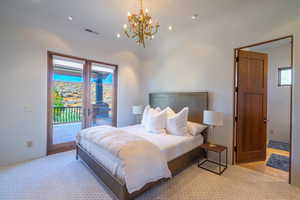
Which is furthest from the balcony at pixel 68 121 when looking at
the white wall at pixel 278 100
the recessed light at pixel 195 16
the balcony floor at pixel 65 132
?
the white wall at pixel 278 100

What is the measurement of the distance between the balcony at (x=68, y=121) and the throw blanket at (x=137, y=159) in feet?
6.44

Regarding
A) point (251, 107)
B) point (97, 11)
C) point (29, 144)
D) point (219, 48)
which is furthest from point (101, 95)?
point (251, 107)

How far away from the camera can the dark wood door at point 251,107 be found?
2.97m

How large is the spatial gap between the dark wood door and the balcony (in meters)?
3.71

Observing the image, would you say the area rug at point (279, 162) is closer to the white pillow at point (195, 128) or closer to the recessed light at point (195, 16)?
the white pillow at point (195, 128)

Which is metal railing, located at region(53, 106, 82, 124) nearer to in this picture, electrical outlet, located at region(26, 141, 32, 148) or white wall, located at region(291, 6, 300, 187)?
electrical outlet, located at region(26, 141, 32, 148)

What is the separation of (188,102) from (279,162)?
2362 mm

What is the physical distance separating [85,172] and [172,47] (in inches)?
147

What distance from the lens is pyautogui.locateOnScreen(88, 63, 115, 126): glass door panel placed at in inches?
159

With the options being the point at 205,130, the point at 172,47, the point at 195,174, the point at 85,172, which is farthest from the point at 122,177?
the point at 172,47

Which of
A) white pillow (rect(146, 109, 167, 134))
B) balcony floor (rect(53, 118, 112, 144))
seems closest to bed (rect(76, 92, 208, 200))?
white pillow (rect(146, 109, 167, 134))

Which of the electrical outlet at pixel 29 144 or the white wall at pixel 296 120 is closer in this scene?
the white wall at pixel 296 120

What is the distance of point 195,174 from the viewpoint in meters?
2.56

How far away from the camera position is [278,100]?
14.6 feet
